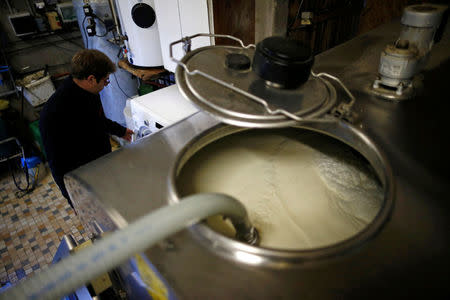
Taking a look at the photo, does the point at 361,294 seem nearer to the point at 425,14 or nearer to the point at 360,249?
the point at 360,249

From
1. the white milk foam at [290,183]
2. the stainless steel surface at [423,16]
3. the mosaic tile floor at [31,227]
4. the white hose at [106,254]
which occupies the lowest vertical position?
the mosaic tile floor at [31,227]

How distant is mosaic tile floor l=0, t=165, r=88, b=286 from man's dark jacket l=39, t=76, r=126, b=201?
1.18 meters

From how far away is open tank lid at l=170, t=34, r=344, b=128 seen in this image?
678 millimetres

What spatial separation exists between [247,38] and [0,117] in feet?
11.7

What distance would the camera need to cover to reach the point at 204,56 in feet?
2.93

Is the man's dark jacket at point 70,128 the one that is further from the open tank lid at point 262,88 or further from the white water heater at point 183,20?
the open tank lid at point 262,88

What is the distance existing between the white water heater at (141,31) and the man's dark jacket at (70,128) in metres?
0.88

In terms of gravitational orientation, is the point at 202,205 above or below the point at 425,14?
below

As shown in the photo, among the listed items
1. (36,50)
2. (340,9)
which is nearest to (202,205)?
(340,9)

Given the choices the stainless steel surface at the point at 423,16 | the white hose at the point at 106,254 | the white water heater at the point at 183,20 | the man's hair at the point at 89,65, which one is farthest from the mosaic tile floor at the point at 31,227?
the stainless steel surface at the point at 423,16

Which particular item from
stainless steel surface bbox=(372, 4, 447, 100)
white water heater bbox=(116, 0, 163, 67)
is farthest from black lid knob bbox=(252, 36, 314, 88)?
white water heater bbox=(116, 0, 163, 67)

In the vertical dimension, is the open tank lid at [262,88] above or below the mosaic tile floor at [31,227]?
above

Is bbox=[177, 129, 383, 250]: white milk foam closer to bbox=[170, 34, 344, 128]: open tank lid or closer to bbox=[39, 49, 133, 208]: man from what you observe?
bbox=[170, 34, 344, 128]: open tank lid

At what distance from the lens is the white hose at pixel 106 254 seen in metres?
0.51
